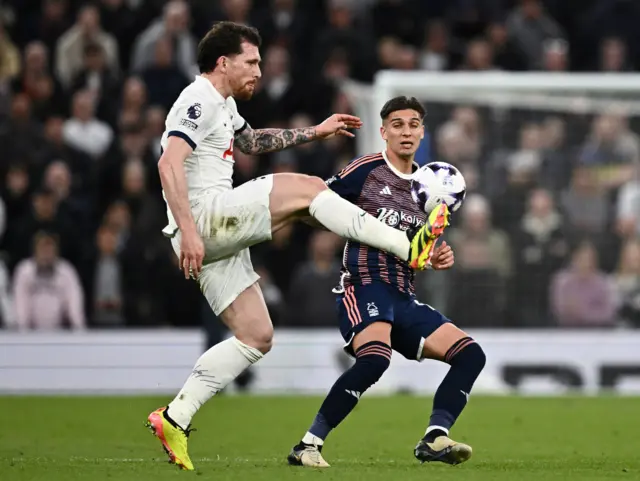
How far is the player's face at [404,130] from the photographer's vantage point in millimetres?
8461

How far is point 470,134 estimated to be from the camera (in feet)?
53.5

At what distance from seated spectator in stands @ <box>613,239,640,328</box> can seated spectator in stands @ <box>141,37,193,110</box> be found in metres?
5.92

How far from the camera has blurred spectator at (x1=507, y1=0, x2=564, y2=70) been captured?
1933 centimetres

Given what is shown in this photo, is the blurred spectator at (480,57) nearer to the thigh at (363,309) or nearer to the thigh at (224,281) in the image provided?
the thigh at (363,309)

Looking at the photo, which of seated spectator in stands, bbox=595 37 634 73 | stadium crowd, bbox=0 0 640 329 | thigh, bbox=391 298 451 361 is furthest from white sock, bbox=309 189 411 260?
seated spectator in stands, bbox=595 37 634 73

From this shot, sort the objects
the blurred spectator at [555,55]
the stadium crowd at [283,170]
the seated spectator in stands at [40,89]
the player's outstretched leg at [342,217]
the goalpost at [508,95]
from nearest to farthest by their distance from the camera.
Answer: the player's outstretched leg at [342,217] < the goalpost at [508,95] < the stadium crowd at [283,170] < the seated spectator in stands at [40,89] < the blurred spectator at [555,55]

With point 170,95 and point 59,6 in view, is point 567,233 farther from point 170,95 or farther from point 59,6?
point 59,6

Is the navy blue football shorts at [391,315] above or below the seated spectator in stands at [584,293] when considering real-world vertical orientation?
above

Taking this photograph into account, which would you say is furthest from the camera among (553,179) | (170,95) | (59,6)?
(59,6)

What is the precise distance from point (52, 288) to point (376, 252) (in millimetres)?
8572

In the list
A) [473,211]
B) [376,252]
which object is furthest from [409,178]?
[473,211]

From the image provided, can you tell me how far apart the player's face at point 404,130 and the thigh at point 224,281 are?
116cm

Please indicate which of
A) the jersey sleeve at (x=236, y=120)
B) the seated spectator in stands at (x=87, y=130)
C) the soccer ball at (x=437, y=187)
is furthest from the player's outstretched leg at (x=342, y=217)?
the seated spectator in stands at (x=87, y=130)

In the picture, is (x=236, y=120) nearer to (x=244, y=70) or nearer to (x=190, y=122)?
(x=244, y=70)
